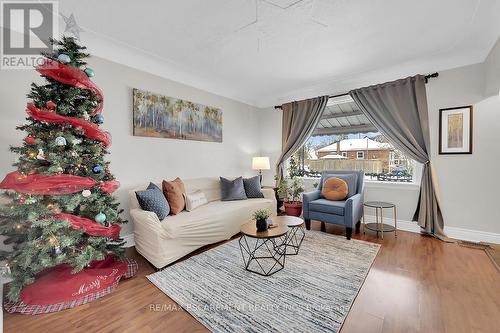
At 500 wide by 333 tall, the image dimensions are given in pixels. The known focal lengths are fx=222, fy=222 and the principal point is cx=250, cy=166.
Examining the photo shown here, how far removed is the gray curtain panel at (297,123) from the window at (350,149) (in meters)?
0.29

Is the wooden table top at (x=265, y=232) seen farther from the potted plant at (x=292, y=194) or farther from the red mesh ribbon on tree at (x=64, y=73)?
the red mesh ribbon on tree at (x=64, y=73)

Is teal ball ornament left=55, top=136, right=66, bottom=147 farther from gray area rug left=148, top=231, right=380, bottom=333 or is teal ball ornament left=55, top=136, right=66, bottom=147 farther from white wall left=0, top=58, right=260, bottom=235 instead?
gray area rug left=148, top=231, right=380, bottom=333

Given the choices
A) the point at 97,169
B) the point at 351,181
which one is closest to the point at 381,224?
the point at 351,181

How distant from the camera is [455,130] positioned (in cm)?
324

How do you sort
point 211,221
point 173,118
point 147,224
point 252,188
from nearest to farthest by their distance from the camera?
point 147,224 < point 211,221 < point 173,118 < point 252,188

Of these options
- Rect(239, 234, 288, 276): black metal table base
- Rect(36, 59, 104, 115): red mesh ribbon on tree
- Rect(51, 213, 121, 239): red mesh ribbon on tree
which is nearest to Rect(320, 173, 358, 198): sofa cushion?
Rect(239, 234, 288, 276): black metal table base

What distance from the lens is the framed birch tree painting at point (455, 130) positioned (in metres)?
3.16

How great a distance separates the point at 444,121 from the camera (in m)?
3.32

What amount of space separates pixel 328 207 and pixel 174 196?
2.26 meters

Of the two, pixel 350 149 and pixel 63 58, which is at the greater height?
pixel 63 58

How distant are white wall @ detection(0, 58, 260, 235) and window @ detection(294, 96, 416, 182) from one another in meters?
1.75

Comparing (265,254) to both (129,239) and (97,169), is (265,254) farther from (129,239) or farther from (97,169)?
(97,169)

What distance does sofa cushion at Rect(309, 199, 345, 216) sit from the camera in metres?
3.27

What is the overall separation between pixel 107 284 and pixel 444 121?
4776 mm
